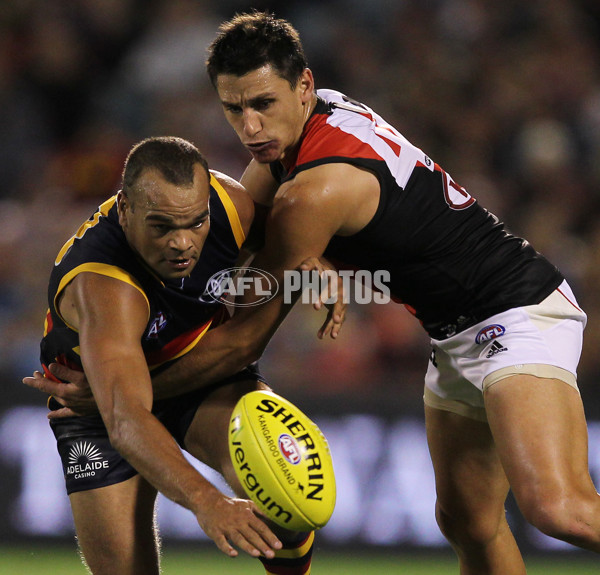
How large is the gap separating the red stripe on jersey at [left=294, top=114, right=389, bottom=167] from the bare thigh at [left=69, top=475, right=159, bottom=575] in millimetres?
1628

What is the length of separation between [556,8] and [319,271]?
23.5 feet

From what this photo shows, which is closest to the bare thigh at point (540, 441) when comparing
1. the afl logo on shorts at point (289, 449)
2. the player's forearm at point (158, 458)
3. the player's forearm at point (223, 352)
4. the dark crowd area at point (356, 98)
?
the afl logo on shorts at point (289, 449)

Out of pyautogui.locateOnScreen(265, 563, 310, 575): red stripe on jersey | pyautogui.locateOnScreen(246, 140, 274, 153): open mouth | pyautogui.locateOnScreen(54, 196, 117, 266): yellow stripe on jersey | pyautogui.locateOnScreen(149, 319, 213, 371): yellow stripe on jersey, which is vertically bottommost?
pyautogui.locateOnScreen(265, 563, 310, 575): red stripe on jersey

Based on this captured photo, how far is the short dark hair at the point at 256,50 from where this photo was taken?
4145mm

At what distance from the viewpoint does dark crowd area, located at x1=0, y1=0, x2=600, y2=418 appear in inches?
319

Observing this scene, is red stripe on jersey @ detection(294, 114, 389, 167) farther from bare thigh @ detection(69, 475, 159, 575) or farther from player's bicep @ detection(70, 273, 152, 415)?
bare thigh @ detection(69, 475, 159, 575)

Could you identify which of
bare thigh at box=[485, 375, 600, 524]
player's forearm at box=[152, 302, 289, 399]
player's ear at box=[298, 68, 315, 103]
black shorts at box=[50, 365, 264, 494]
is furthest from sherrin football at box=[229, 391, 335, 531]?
player's ear at box=[298, 68, 315, 103]

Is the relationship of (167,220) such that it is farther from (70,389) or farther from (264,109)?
(70,389)

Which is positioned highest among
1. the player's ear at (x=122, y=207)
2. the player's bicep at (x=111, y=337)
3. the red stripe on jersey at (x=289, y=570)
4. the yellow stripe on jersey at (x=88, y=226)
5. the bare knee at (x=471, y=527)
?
the player's ear at (x=122, y=207)

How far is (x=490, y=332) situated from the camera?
421cm

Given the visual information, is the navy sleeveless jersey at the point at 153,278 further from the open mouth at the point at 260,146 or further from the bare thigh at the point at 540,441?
the bare thigh at the point at 540,441

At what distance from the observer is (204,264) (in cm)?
427

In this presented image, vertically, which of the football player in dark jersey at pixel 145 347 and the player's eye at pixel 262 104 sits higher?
the player's eye at pixel 262 104

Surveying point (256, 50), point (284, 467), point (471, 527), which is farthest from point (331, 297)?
point (471, 527)
